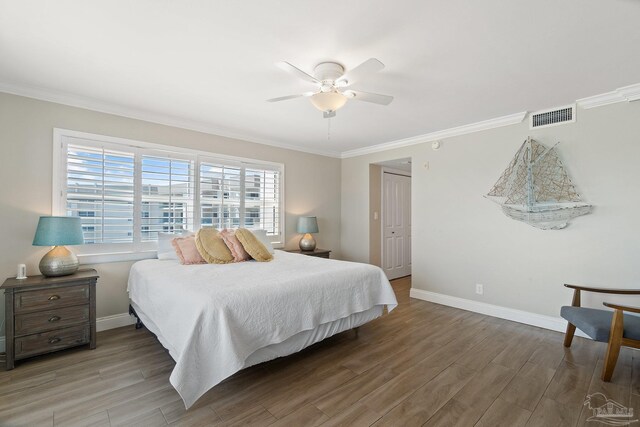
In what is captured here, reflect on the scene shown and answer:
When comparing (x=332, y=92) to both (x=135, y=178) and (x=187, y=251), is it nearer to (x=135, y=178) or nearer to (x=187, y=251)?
(x=187, y=251)

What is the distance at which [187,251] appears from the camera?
3.22 meters

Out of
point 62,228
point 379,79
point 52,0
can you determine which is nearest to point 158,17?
point 52,0

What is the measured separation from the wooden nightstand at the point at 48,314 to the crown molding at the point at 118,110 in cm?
175

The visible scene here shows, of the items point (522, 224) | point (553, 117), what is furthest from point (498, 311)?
point (553, 117)

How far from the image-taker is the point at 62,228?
2.68 meters

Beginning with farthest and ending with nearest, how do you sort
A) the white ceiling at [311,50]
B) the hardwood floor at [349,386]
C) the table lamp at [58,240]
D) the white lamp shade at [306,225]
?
the white lamp shade at [306,225] < the table lamp at [58,240] < the hardwood floor at [349,386] < the white ceiling at [311,50]

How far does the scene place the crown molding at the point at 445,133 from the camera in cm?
354

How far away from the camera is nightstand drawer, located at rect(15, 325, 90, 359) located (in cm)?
244

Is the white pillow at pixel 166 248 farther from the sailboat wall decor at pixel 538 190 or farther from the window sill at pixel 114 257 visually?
the sailboat wall decor at pixel 538 190

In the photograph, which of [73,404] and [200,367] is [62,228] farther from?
[200,367]

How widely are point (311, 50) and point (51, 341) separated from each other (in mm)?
3254

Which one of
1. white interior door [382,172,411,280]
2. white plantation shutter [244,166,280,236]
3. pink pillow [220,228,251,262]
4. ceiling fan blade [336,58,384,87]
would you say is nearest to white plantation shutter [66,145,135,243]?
pink pillow [220,228,251,262]

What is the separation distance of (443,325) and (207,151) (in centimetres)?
370

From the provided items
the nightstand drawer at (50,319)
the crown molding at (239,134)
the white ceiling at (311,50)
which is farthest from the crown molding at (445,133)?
the nightstand drawer at (50,319)
